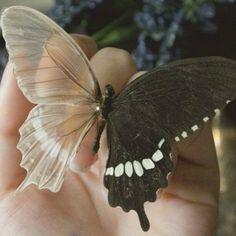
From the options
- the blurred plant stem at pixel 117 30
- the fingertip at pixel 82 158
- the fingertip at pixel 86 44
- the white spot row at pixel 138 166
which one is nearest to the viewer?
the white spot row at pixel 138 166

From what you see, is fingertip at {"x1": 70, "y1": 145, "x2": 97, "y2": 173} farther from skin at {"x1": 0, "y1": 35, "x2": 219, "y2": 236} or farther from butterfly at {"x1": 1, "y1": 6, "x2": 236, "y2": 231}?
butterfly at {"x1": 1, "y1": 6, "x2": 236, "y2": 231}

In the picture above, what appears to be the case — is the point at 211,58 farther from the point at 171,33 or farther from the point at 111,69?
the point at 171,33

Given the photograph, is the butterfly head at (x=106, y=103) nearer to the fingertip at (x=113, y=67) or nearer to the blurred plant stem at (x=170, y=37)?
the fingertip at (x=113, y=67)

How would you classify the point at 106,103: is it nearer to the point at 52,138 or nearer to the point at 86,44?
the point at 52,138

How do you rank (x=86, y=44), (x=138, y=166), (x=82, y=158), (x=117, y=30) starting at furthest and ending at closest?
(x=117, y=30), (x=86, y=44), (x=82, y=158), (x=138, y=166)

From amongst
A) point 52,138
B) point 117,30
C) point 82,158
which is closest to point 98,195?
point 82,158

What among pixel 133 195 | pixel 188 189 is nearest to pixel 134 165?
pixel 133 195

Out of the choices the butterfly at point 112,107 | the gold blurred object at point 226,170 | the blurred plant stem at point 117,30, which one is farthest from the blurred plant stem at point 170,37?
the butterfly at point 112,107

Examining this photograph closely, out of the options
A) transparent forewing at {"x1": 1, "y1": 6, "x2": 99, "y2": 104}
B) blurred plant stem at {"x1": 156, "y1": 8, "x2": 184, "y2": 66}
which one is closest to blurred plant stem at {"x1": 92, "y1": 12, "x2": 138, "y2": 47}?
blurred plant stem at {"x1": 156, "y1": 8, "x2": 184, "y2": 66}
